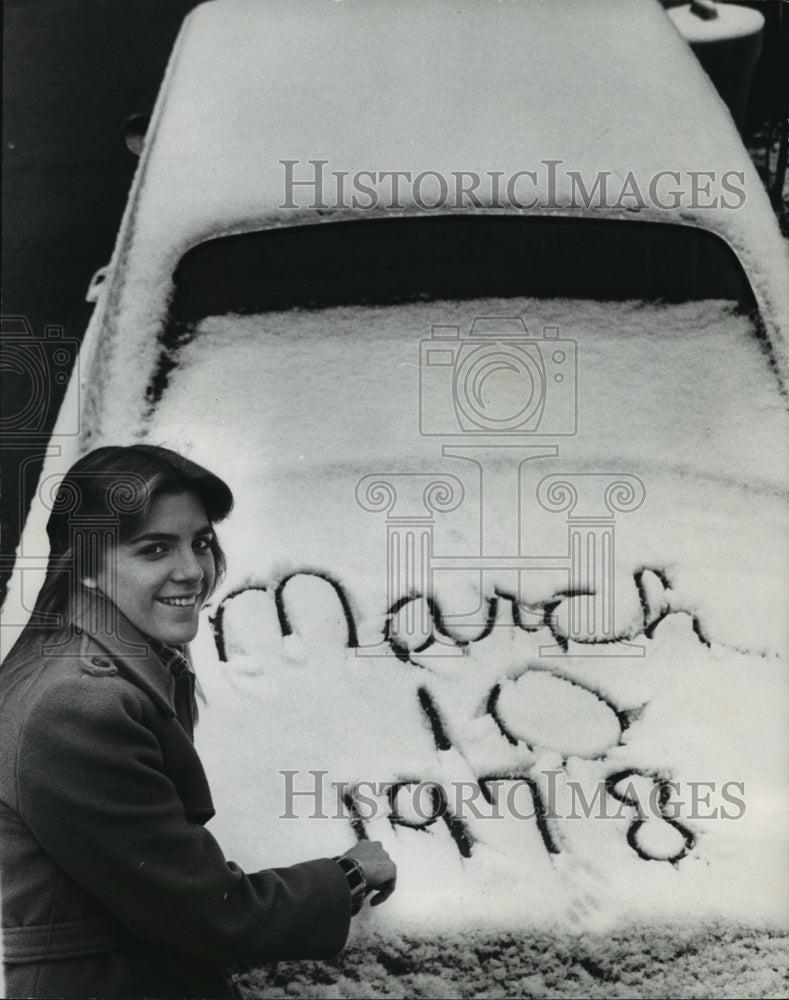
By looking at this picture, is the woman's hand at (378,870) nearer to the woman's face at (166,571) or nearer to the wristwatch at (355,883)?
the wristwatch at (355,883)

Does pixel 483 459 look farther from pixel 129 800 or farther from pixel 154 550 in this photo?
pixel 129 800

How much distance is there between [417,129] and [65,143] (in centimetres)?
135

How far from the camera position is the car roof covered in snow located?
2359 mm

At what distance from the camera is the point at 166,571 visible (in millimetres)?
2125

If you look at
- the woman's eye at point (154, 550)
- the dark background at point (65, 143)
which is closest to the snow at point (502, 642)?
the woman's eye at point (154, 550)

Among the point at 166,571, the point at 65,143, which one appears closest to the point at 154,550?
the point at 166,571

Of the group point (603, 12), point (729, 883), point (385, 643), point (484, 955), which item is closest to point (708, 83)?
point (603, 12)

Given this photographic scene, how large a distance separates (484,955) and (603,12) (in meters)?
1.86

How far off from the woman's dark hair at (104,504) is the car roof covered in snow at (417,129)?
0.35 feet

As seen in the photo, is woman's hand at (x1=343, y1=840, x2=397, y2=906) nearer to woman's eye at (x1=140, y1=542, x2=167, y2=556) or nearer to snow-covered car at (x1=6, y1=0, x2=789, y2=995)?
snow-covered car at (x1=6, y1=0, x2=789, y2=995)

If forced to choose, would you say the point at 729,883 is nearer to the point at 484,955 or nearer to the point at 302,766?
the point at 484,955

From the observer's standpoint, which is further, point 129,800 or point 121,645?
point 121,645

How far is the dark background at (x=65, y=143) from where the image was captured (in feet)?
8.12

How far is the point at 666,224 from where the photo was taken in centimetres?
236
